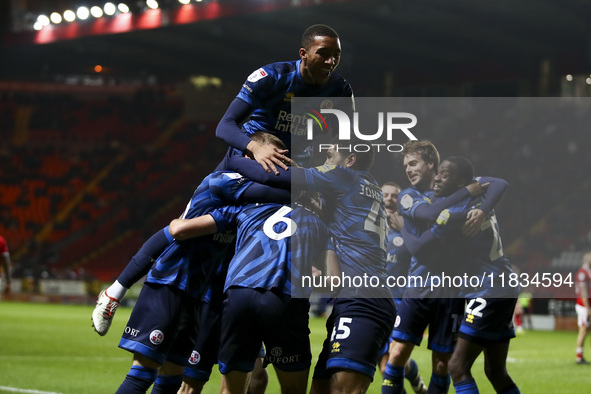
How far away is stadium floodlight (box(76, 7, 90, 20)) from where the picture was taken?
98.8ft

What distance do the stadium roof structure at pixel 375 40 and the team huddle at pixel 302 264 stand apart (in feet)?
57.3

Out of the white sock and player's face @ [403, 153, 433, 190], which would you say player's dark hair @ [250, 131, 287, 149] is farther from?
the white sock

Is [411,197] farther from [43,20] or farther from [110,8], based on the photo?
[43,20]

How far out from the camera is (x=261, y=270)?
416 cm

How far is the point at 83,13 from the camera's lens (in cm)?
3022

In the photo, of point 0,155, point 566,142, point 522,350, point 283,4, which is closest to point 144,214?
point 0,155

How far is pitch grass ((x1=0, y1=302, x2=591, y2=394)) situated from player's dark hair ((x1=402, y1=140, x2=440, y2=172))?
3.53m

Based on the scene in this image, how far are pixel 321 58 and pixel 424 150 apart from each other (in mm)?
1177

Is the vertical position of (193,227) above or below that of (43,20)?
below

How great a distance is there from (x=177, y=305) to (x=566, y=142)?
295cm

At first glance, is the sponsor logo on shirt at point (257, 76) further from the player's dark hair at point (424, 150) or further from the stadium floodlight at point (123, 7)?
the stadium floodlight at point (123, 7)

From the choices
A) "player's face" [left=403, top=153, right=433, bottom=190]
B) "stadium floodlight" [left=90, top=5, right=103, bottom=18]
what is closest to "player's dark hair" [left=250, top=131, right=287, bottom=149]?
→ "player's face" [left=403, top=153, right=433, bottom=190]

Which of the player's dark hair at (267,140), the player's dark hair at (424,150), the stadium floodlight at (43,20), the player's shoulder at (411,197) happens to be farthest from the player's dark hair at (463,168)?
the stadium floodlight at (43,20)

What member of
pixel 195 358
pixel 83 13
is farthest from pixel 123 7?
pixel 195 358
